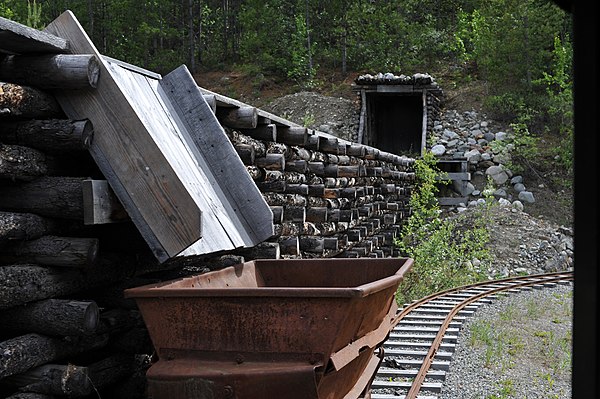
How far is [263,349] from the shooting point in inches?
145

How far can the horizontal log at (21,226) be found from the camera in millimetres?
3984

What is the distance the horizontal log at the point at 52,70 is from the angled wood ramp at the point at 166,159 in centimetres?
11

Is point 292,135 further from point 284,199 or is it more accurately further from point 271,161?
point 271,161

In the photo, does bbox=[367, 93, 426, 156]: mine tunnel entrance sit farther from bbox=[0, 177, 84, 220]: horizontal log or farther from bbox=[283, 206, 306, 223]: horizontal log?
bbox=[0, 177, 84, 220]: horizontal log

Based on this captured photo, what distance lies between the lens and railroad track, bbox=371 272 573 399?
266 inches

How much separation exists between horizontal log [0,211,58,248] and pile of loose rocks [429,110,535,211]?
21.5 m

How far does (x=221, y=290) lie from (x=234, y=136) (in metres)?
3.18

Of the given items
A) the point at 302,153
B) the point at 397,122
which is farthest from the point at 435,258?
the point at 397,122

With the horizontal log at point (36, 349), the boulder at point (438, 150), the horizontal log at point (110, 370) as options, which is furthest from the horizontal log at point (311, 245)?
the boulder at point (438, 150)

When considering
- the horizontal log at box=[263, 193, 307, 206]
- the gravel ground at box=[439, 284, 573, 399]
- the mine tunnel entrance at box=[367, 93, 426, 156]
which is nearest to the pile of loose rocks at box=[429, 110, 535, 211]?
the mine tunnel entrance at box=[367, 93, 426, 156]

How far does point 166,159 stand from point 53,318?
3.50 ft

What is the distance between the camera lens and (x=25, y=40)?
4.07 m

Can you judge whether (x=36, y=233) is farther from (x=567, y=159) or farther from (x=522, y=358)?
(x=567, y=159)

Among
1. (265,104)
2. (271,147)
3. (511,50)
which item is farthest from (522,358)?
(265,104)
